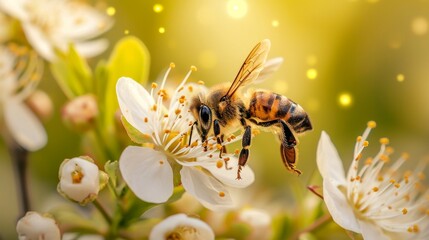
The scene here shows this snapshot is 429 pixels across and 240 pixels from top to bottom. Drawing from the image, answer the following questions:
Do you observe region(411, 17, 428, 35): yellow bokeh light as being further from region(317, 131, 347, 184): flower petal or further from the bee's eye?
the bee's eye

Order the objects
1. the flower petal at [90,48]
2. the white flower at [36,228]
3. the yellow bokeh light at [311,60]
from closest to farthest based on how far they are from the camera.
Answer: the white flower at [36,228] < the flower petal at [90,48] < the yellow bokeh light at [311,60]

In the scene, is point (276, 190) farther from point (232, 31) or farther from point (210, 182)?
point (210, 182)

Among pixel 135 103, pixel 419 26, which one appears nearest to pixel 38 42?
pixel 135 103

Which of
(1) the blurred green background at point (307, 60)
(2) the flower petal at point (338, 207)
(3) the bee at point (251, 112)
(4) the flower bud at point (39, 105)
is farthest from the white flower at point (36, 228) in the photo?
(1) the blurred green background at point (307, 60)

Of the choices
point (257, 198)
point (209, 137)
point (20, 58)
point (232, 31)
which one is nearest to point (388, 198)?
point (209, 137)

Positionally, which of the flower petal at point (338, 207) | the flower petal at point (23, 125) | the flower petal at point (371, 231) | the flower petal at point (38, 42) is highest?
the flower petal at point (38, 42)

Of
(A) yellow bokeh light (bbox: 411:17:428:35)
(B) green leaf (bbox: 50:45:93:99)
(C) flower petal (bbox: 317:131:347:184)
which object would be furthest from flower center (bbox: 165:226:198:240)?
(A) yellow bokeh light (bbox: 411:17:428:35)

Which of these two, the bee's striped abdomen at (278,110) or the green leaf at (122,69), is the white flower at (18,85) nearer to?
the green leaf at (122,69)

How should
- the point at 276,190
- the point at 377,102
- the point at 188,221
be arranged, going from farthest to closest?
the point at 377,102
the point at 276,190
the point at 188,221
